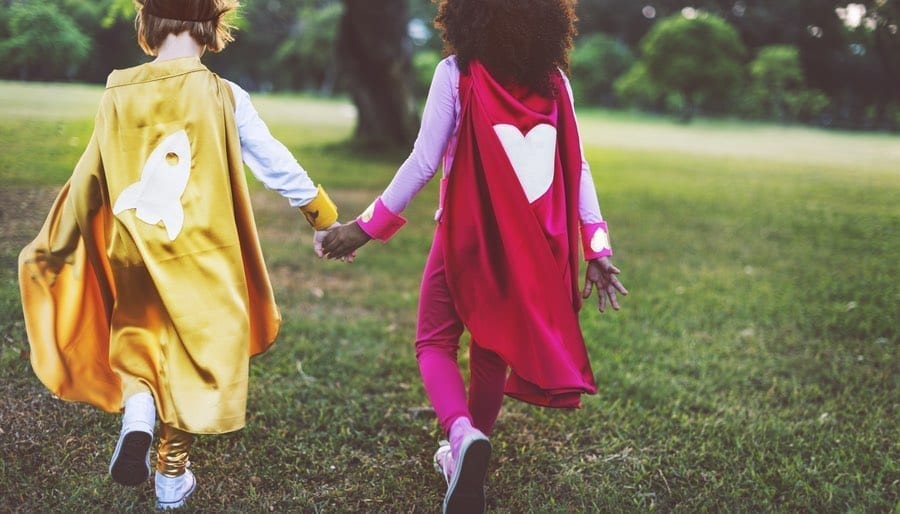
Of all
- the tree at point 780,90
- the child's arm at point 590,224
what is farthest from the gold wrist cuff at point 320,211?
the tree at point 780,90

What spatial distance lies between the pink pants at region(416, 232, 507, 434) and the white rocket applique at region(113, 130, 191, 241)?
2.79 feet

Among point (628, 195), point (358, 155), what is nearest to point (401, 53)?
point (358, 155)

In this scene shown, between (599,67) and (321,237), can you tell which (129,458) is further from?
(599,67)

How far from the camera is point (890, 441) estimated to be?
12.0 ft

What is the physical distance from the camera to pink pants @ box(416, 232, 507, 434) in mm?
2727

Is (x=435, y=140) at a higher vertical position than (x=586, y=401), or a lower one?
higher

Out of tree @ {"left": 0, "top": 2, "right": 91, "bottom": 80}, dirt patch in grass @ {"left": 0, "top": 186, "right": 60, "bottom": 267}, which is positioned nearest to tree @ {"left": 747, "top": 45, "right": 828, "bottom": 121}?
dirt patch in grass @ {"left": 0, "top": 186, "right": 60, "bottom": 267}

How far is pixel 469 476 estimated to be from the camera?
2451 mm

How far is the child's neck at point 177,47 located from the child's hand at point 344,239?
74 cm

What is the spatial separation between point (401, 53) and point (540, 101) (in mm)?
11843

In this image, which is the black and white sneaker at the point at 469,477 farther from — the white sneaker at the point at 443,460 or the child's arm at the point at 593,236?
the child's arm at the point at 593,236

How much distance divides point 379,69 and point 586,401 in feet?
35.8

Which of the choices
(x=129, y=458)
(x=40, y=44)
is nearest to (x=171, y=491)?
(x=129, y=458)

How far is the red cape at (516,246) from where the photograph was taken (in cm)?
264
